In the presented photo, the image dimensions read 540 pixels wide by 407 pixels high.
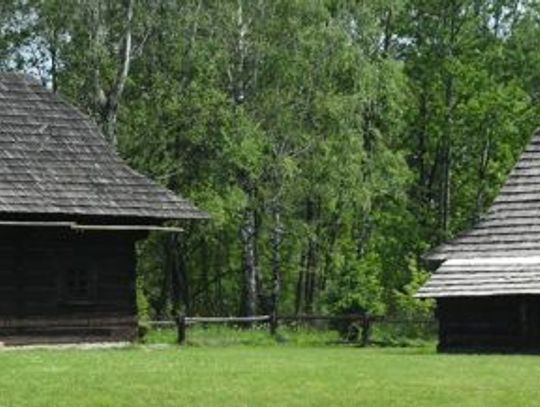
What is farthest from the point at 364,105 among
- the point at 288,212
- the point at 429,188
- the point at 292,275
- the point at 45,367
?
the point at 45,367

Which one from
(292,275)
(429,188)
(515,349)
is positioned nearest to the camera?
(515,349)

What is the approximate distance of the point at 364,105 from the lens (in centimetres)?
4497

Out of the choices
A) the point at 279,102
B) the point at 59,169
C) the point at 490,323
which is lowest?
the point at 490,323

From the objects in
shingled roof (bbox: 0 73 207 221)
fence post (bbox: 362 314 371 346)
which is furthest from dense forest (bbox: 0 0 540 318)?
shingled roof (bbox: 0 73 207 221)

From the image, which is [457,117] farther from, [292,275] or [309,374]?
[309,374]

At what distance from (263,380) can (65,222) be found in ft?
39.5

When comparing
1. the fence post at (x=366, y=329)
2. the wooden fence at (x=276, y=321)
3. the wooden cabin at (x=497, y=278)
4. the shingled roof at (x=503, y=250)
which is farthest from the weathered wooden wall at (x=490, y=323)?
the wooden fence at (x=276, y=321)

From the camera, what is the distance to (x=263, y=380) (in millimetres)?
19984

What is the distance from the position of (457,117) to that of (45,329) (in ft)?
79.1

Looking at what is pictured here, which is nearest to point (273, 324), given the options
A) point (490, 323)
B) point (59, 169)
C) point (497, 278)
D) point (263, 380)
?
point (59, 169)

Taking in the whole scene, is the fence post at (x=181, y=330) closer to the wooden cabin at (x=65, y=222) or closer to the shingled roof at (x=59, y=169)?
the wooden cabin at (x=65, y=222)

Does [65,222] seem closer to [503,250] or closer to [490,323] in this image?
[490,323]

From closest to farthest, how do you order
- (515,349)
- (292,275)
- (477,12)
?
(515,349) → (477,12) → (292,275)

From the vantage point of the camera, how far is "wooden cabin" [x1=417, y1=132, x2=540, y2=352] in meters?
29.8
